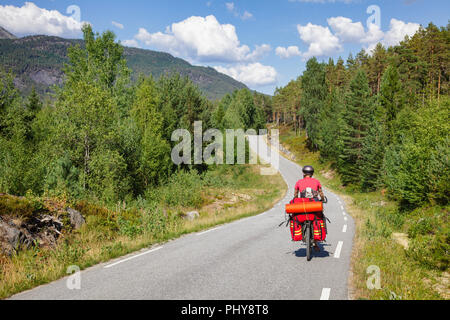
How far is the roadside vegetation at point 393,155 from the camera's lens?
25.7 feet

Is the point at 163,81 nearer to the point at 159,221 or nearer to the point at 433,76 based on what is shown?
the point at 159,221

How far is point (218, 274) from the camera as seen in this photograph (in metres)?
6.43

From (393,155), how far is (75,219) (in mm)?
22977

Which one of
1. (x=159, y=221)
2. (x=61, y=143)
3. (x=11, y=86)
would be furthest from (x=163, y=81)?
(x=159, y=221)

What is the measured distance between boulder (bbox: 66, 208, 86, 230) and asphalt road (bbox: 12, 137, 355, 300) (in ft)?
8.74

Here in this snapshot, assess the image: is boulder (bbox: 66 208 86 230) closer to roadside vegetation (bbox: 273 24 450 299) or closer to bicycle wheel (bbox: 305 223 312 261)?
bicycle wheel (bbox: 305 223 312 261)

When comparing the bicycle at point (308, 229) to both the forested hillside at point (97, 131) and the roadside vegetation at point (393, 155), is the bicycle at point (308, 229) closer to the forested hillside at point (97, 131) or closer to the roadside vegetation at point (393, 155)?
the roadside vegetation at point (393, 155)

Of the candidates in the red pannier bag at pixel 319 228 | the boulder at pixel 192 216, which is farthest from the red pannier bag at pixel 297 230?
the boulder at pixel 192 216

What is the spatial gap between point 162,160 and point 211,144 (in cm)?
1403

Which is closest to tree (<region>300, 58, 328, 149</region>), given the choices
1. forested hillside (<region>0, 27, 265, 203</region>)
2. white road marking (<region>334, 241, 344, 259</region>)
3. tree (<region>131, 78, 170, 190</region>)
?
forested hillside (<region>0, 27, 265, 203</region>)

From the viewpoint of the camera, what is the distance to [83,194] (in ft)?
65.2

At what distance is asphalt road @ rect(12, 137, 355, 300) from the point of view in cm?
532

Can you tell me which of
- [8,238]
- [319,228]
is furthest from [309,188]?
[8,238]

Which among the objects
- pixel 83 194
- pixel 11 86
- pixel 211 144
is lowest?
pixel 83 194
